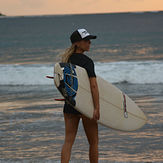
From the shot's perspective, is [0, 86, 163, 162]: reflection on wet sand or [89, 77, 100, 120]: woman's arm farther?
[0, 86, 163, 162]: reflection on wet sand

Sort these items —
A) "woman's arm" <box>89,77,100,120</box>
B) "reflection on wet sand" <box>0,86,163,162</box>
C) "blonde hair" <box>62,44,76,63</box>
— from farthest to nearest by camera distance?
"reflection on wet sand" <box>0,86,163,162</box> < "blonde hair" <box>62,44,76,63</box> < "woman's arm" <box>89,77,100,120</box>

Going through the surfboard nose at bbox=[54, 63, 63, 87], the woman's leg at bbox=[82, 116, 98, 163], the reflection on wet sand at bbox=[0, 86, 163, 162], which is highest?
the surfboard nose at bbox=[54, 63, 63, 87]

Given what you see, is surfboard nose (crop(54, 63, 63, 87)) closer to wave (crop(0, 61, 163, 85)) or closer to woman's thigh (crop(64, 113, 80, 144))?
woman's thigh (crop(64, 113, 80, 144))

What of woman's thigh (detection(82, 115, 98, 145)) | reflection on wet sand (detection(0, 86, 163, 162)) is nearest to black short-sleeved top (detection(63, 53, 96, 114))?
woman's thigh (detection(82, 115, 98, 145))

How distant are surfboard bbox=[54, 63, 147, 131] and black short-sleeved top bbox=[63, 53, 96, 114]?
47mm

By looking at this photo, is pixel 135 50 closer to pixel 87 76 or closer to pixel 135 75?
pixel 135 75

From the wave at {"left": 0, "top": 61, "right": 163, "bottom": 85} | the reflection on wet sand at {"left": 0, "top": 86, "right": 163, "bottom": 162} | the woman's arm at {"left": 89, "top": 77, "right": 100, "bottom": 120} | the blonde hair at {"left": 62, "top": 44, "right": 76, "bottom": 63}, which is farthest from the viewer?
the wave at {"left": 0, "top": 61, "right": 163, "bottom": 85}

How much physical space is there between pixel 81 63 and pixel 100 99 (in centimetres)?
49

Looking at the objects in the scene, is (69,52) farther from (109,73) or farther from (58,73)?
(109,73)

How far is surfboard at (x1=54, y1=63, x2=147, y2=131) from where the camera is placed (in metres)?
4.32

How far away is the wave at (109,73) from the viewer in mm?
15594

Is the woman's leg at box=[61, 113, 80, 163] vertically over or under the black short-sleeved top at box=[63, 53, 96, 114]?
under

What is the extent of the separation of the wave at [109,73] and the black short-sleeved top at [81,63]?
10715 millimetres

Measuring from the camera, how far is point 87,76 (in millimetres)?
4328
